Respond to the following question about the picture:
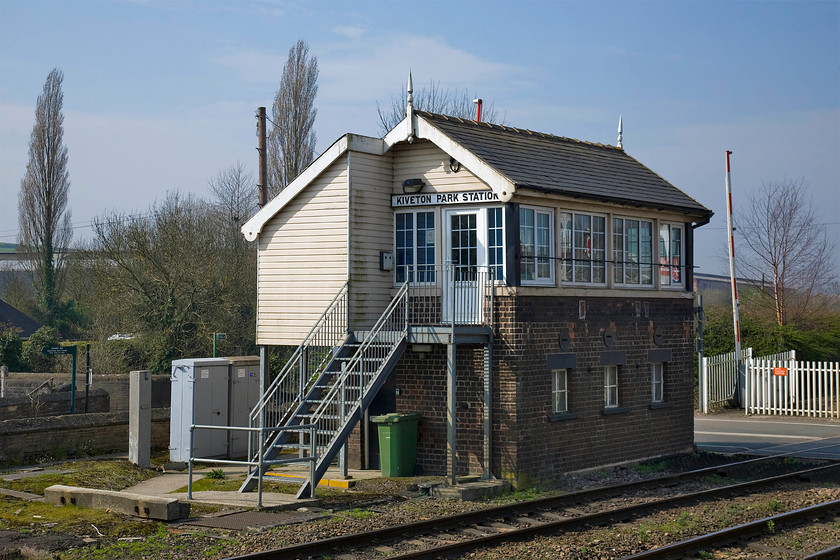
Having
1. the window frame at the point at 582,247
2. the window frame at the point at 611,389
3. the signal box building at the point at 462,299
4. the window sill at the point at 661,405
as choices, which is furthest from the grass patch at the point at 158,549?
the window sill at the point at 661,405

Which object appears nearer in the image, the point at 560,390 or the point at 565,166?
the point at 560,390

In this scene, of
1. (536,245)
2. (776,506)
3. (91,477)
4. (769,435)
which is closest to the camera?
(776,506)

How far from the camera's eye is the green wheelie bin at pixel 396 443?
15758 mm

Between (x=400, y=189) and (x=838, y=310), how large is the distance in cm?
3198

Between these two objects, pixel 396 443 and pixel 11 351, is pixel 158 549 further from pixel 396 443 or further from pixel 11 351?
pixel 11 351

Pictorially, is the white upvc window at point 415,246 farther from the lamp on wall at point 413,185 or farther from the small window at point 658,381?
the small window at point 658,381

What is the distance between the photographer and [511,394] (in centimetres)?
1523

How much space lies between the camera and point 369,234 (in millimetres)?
16453

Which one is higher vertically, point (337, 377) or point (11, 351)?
point (11, 351)

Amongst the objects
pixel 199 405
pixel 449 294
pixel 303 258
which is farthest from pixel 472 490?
pixel 199 405

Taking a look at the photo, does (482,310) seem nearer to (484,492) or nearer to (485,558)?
(484,492)

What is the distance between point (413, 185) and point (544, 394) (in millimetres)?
4340

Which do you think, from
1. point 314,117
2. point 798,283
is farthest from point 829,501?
point 314,117

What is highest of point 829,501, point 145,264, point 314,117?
point 314,117
